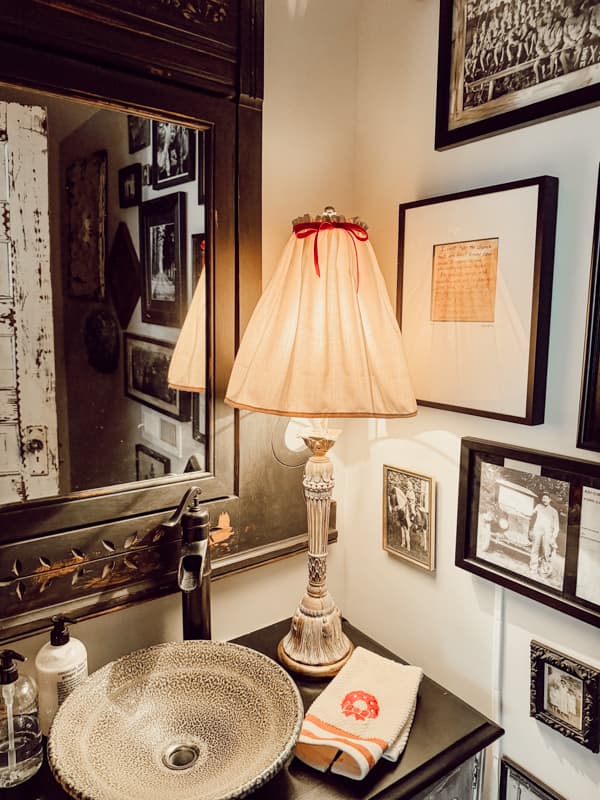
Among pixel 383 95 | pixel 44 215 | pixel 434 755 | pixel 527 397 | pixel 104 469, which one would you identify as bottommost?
pixel 434 755

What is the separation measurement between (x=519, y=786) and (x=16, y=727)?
898mm

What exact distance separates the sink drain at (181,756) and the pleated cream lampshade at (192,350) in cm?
61

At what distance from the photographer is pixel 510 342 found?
1015 millimetres

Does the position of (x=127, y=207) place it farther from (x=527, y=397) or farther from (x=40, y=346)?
Answer: (x=527, y=397)

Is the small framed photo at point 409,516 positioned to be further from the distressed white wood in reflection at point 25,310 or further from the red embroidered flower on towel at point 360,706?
the distressed white wood in reflection at point 25,310

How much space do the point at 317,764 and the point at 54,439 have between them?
68 cm

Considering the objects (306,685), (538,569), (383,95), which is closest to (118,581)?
(306,685)

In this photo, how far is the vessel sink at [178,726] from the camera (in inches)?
32.2

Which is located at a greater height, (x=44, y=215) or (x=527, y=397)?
(x=44, y=215)

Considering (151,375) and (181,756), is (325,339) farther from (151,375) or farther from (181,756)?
(181,756)

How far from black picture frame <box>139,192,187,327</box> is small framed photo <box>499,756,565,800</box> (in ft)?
3.46

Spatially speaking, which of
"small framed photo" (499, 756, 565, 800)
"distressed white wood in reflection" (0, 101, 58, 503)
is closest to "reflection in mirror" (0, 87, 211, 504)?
"distressed white wood in reflection" (0, 101, 58, 503)

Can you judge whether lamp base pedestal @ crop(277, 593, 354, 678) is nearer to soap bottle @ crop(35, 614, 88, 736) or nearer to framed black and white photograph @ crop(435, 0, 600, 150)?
soap bottle @ crop(35, 614, 88, 736)

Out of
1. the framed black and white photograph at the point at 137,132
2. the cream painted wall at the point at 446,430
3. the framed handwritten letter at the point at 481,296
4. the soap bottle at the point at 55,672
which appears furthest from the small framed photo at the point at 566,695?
the framed black and white photograph at the point at 137,132
